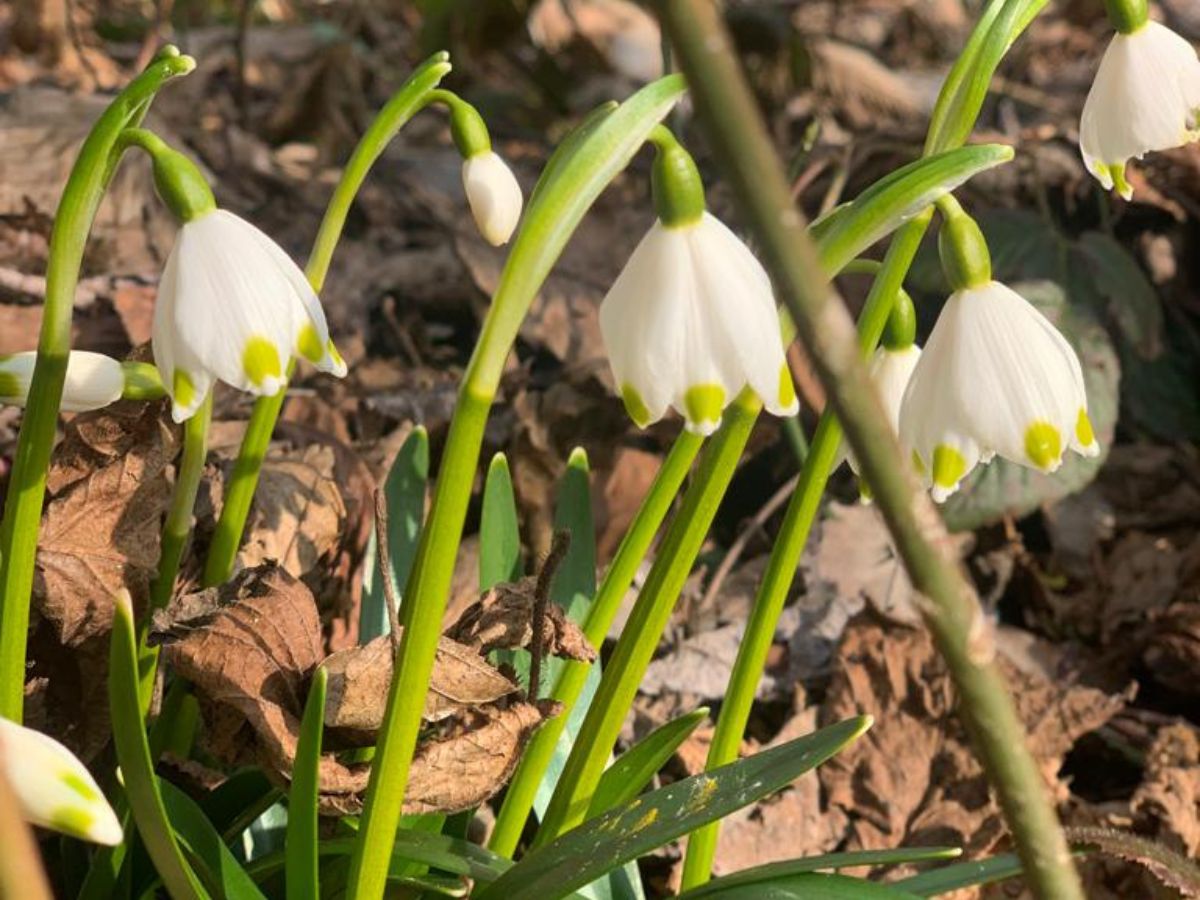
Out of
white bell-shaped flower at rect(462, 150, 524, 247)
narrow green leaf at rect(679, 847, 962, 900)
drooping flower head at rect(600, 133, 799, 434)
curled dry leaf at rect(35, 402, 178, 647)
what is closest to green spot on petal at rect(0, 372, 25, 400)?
curled dry leaf at rect(35, 402, 178, 647)

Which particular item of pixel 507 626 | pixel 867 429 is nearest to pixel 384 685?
pixel 507 626

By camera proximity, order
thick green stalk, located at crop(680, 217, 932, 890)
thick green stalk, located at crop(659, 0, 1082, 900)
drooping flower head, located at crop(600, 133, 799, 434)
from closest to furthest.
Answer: thick green stalk, located at crop(659, 0, 1082, 900) → drooping flower head, located at crop(600, 133, 799, 434) → thick green stalk, located at crop(680, 217, 932, 890)

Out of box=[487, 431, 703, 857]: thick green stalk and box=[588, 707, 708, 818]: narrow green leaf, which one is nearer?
box=[487, 431, 703, 857]: thick green stalk

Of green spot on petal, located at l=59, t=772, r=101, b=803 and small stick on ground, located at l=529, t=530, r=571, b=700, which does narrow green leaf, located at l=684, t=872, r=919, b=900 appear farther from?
green spot on petal, located at l=59, t=772, r=101, b=803

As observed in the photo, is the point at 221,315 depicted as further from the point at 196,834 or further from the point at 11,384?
the point at 196,834

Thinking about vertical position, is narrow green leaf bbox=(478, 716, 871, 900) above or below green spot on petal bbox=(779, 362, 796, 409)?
below
